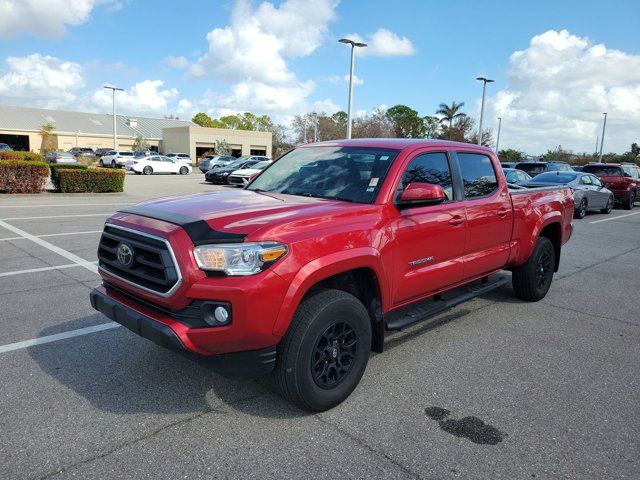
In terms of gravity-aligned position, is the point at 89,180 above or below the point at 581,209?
above

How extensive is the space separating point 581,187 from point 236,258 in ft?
Result: 52.0

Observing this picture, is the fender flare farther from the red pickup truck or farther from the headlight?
the headlight

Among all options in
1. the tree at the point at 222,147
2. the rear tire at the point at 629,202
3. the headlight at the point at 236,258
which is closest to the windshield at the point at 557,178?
the rear tire at the point at 629,202

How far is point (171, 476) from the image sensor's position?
2.65 metres

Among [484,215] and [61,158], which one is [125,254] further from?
[61,158]

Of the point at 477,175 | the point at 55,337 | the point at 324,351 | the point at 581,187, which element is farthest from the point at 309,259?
the point at 581,187

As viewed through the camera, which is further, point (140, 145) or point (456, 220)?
point (140, 145)

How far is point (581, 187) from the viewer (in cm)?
1592

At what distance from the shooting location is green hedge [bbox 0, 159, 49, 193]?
16969 mm

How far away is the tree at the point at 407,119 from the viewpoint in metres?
74.5

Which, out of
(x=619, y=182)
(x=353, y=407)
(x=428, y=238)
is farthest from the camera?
(x=619, y=182)

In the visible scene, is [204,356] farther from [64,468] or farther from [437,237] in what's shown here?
[437,237]

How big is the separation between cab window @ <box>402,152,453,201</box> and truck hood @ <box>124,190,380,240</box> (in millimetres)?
630

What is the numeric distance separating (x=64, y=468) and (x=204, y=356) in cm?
92
